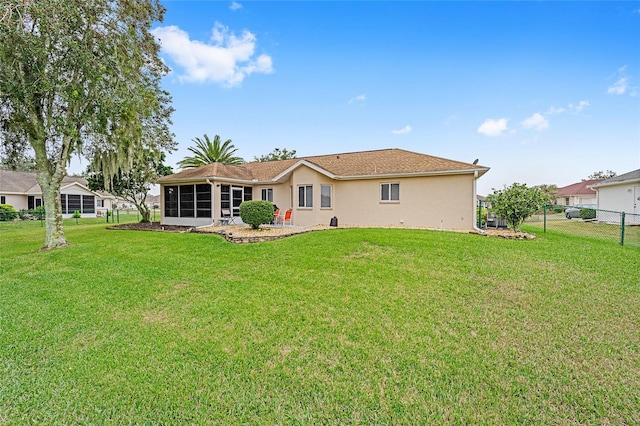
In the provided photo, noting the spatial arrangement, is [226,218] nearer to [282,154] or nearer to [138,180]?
[138,180]

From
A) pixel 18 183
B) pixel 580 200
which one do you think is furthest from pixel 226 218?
pixel 580 200

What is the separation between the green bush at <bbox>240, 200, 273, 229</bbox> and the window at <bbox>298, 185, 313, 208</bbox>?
243cm

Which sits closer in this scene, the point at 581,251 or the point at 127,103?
the point at 581,251

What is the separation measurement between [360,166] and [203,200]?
9.33 meters

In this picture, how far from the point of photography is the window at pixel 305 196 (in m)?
15.6

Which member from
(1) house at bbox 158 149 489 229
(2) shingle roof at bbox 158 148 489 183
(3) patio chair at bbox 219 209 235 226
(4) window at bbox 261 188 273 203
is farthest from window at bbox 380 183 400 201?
(3) patio chair at bbox 219 209 235 226

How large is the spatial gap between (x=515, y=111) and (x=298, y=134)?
1555cm

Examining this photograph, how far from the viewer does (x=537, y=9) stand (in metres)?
11.4

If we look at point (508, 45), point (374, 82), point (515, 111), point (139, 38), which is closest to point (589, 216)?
point (515, 111)

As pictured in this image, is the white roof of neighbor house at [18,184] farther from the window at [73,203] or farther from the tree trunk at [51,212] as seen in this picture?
the tree trunk at [51,212]

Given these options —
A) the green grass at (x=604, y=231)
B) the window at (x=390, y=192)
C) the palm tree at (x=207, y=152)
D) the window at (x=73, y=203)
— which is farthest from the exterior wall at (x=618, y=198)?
the window at (x=73, y=203)

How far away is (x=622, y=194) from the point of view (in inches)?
752

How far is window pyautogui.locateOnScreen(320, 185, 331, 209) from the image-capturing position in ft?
51.4

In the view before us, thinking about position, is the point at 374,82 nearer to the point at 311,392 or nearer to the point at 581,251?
the point at 581,251
